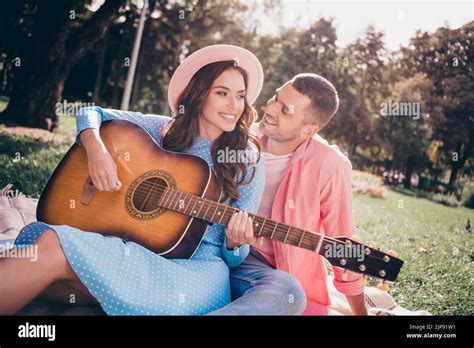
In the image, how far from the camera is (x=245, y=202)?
2363 millimetres

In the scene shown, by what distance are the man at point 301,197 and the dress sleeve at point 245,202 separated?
77 millimetres

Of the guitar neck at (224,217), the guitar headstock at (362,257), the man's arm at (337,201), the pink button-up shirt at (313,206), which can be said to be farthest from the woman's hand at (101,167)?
the man's arm at (337,201)

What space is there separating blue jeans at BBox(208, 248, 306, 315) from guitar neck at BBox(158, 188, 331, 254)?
0.26 meters

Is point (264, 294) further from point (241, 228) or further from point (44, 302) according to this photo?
point (44, 302)

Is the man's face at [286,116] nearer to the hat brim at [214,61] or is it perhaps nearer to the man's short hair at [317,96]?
the man's short hair at [317,96]

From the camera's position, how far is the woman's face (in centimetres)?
253

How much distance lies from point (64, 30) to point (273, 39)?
767cm

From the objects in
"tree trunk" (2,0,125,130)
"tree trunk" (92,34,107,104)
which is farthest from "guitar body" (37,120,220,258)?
"tree trunk" (92,34,107,104)

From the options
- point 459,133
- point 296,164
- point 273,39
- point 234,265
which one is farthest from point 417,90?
point 273,39

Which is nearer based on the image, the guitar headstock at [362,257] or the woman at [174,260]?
the woman at [174,260]

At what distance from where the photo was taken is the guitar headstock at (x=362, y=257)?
1.99 meters

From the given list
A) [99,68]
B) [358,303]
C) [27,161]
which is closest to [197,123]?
[358,303]

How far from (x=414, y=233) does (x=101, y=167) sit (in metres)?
3.83
